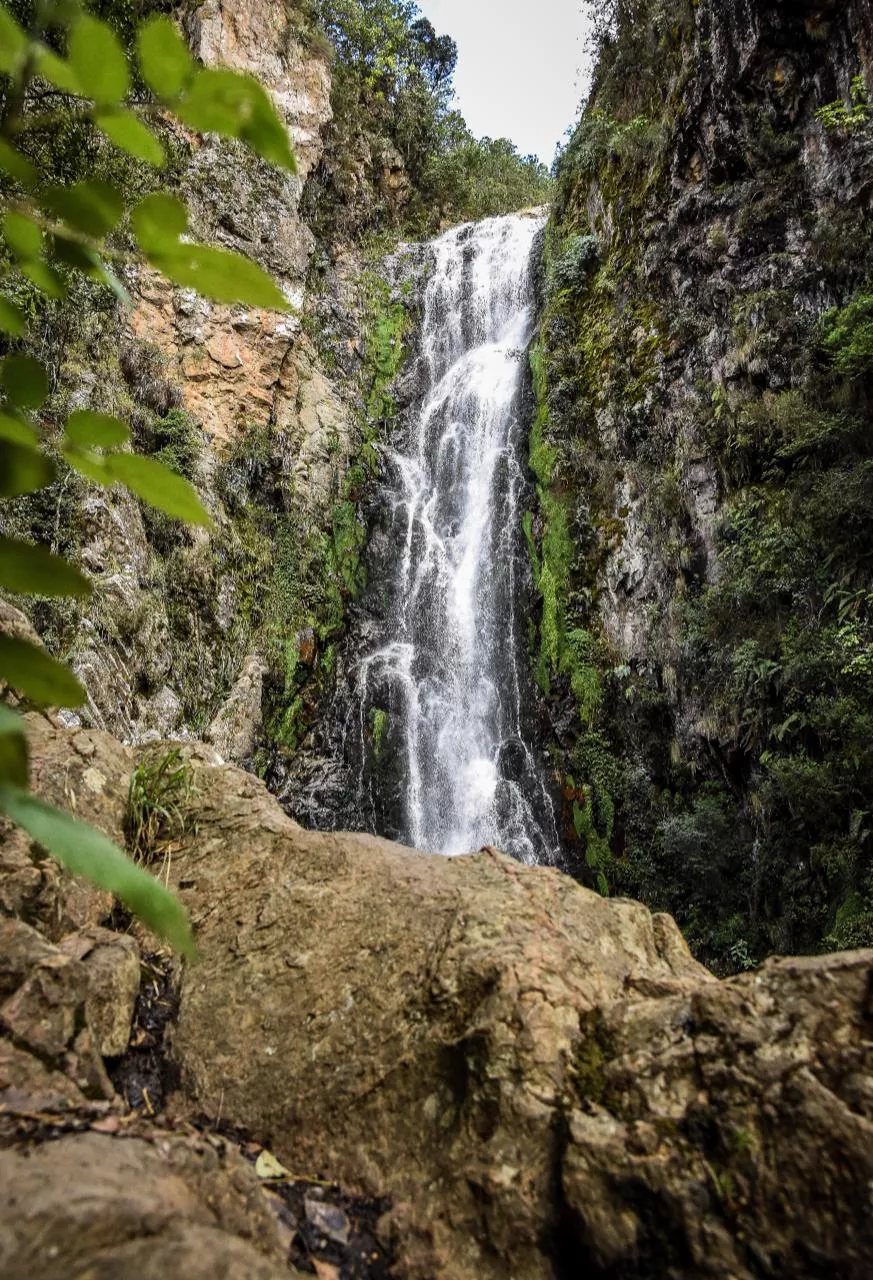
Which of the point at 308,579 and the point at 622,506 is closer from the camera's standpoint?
the point at 622,506

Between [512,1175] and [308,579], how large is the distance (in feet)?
37.1

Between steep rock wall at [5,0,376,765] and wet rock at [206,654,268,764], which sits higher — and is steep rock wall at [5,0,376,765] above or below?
above

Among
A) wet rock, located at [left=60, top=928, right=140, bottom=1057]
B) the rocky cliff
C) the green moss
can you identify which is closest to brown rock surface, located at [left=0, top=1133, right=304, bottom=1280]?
wet rock, located at [left=60, top=928, right=140, bottom=1057]

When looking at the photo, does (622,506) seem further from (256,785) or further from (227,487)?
(256,785)

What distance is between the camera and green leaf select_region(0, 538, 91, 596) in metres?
0.45

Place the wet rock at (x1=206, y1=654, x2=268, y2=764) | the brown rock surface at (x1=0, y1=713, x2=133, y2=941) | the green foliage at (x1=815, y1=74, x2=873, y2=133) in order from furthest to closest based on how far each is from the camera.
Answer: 1. the wet rock at (x1=206, y1=654, x2=268, y2=764)
2. the green foliage at (x1=815, y1=74, x2=873, y2=133)
3. the brown rock surface at (x1=0, y1=713, x2=133, y2=941)

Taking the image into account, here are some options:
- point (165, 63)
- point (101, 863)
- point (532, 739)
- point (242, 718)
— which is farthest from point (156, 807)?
point (532, 739)

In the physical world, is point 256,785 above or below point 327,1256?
above

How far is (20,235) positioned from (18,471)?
0.93ft

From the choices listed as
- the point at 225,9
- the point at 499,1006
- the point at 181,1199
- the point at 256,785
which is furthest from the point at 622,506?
the point at 225,9

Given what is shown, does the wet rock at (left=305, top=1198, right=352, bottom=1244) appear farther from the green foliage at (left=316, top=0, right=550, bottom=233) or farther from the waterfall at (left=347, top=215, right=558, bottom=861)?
the green foliage at (left=316, top=0, right=550, bottom=233)

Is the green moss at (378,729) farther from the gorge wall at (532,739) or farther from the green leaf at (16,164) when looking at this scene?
the green leaf at (16,164)

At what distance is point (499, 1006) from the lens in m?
1.76

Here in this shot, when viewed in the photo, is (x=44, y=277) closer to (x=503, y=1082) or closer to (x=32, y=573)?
(x=32, y=573)
